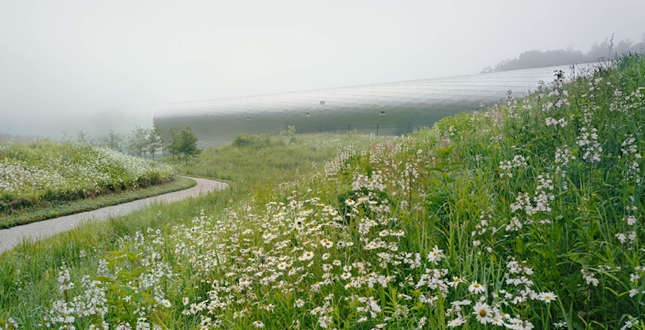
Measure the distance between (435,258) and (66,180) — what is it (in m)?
12.1

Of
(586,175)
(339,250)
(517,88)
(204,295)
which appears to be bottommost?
(204,295)

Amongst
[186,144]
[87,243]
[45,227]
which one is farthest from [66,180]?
[186,144]

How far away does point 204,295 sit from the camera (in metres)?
3.47

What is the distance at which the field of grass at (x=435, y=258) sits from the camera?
1994mm

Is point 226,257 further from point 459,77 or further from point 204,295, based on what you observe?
point 459,77

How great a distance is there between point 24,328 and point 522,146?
587 centimetres

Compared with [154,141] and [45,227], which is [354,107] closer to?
[154,141]

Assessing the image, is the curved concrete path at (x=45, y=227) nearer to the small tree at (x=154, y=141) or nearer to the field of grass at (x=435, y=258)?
the field of grass at (x=435, y=258)

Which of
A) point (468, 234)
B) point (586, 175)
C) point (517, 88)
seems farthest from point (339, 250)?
point (517, 88)

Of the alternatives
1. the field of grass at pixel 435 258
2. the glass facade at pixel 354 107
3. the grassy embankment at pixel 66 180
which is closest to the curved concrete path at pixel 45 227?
the grassy embankment at pixel 66 180

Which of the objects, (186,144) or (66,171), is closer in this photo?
(66,171)

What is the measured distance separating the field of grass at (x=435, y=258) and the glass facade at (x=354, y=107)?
2441cm

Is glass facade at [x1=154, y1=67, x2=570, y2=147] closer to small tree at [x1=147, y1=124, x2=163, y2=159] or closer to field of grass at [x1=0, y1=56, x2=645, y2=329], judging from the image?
small tree at [x1=147, y1=124, x2=163, y2=159]

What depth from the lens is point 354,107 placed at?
108 ft
